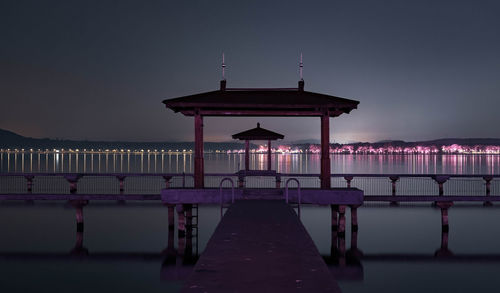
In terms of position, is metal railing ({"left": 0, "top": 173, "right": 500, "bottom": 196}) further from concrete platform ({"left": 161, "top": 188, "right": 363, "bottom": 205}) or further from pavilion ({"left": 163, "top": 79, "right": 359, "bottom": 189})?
pavilion ({"left": 163, "top": 79, "right": 359, "bottom": 189})

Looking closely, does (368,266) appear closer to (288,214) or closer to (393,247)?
(393,247)

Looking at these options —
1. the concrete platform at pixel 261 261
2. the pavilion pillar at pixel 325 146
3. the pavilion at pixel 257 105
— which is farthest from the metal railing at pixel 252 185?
the concrete platform at pixel 261 261

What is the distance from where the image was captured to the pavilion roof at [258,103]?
1355 centimetres

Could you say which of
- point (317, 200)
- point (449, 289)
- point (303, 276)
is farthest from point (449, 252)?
point (303, 276)

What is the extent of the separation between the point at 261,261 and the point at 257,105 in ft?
26.0

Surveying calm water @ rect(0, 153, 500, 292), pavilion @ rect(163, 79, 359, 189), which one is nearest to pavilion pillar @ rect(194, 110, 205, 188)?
pavilion @ rect(163, 79, 359, 189)

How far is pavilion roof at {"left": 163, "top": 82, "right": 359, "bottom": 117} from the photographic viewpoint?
1355 cm

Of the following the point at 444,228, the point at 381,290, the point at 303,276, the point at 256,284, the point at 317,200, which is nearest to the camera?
the point at 256,284

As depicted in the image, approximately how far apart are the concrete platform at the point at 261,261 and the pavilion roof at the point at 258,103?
4.85 m

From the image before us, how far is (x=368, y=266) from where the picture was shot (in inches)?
569

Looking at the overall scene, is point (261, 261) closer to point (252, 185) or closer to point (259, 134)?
point (259, 134)

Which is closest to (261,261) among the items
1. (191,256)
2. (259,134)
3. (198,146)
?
(198,146)

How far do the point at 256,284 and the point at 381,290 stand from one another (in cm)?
867

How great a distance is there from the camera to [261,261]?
6.36m
